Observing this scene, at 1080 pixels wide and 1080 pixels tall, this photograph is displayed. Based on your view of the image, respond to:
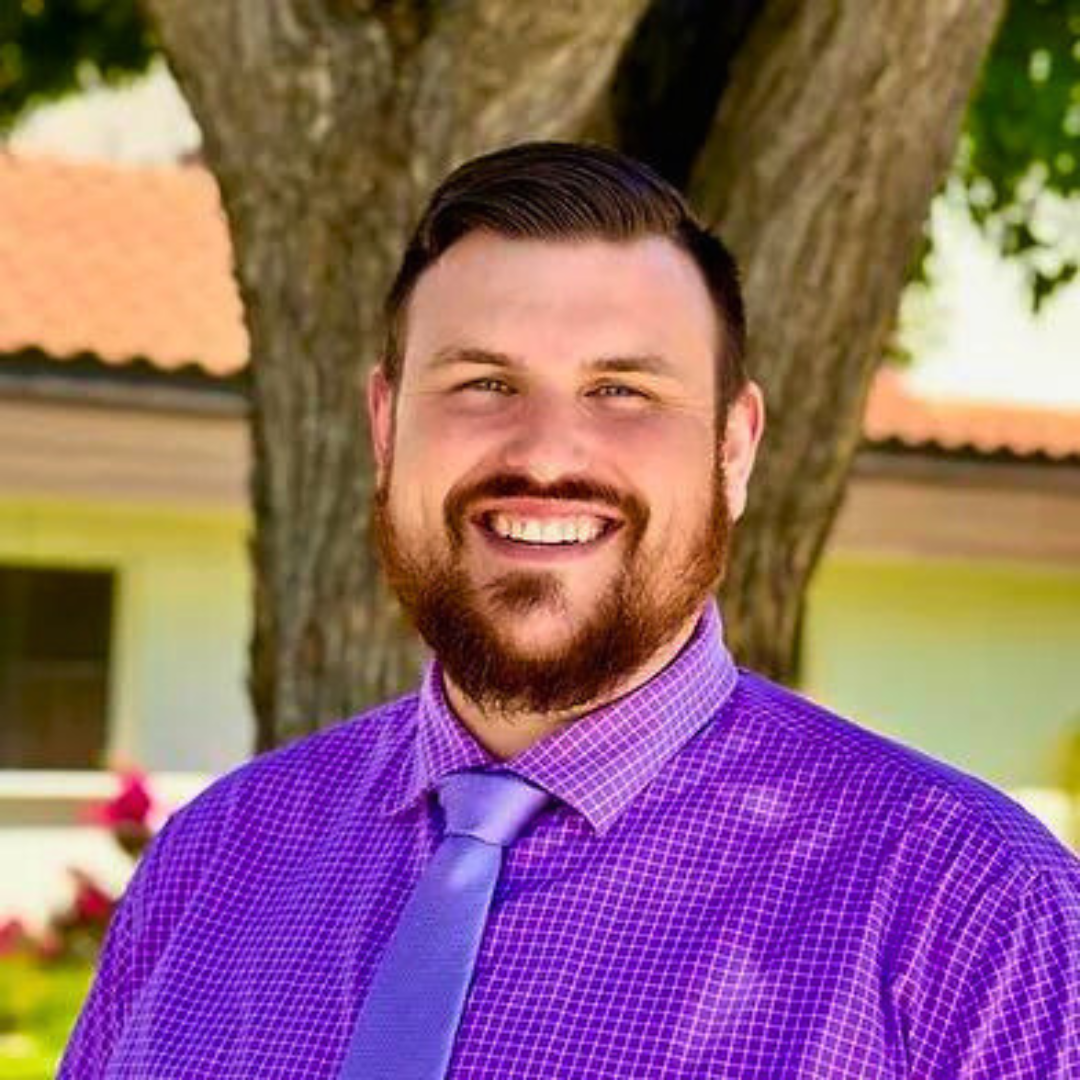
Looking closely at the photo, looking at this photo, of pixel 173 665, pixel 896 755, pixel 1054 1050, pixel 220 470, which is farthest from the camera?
pixel 173 665

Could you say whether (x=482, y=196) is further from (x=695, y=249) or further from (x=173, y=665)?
(x=173, y=665)

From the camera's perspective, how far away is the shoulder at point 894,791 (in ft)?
8.31

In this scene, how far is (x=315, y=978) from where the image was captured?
2.77 m

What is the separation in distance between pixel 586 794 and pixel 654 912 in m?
0.12

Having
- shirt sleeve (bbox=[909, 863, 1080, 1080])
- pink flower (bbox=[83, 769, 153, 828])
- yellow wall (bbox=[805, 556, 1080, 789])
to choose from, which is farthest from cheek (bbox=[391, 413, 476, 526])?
yellow wall (bbox=[805, 556, 1080, 789])

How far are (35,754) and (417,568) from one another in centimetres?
1143

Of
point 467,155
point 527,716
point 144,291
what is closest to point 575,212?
point 527,716

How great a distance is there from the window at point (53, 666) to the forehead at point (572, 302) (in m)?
11.1

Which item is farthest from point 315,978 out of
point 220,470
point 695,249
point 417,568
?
point 220,470

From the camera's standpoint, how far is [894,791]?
103 inches

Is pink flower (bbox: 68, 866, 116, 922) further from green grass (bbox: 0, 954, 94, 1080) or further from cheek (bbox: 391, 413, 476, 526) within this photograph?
cheek (bbox: 391, 413, 476, 526)

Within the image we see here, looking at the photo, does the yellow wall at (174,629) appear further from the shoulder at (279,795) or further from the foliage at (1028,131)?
the shoulder at (279,795)

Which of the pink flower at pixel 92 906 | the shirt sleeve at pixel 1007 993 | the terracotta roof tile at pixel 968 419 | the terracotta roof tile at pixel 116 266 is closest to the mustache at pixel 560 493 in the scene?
the shirt sleeve at pixel 1007 993

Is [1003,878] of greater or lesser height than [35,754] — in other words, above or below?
above
